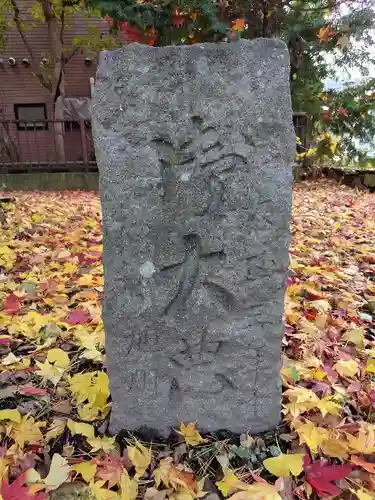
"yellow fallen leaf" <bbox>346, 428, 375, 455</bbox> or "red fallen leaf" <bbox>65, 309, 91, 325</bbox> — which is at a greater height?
"red fallen leaf" <bbox>65, 309, 91, 325</bbox>

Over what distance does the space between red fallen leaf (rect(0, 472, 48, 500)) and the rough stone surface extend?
0.36 meters

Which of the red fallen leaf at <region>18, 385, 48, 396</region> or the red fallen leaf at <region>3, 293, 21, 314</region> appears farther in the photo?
the red fallen leaf at <region>3, 293, 21, 314</region>

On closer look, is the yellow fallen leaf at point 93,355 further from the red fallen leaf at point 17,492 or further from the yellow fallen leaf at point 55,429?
the red fallen leaf at point 17,492

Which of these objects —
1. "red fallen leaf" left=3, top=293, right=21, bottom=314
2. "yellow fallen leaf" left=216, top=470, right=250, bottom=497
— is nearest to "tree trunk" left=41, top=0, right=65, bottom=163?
"red fallen leaf" left=3, top=293, right=21, bottom=314

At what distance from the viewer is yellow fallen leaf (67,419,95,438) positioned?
160 cm

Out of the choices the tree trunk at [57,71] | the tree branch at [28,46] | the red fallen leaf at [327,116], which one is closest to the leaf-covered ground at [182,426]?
the red fallen leaf at [327,116]

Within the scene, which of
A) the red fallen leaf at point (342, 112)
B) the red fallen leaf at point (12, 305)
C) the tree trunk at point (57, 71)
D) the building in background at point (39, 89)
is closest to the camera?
the red fallen leaf at point (12, 305)

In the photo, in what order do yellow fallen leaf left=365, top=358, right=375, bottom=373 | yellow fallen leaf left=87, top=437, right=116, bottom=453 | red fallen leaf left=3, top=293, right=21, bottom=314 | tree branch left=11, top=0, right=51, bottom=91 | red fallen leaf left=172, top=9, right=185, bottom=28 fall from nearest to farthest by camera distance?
yellow fallen leaf left=87, top=437, right=116, bottom=453, yellow fallen leaf left=365, top=358, right=375, bottom=373, red fallen leaf left=3, top=293, right=21, bottom=314, red fallen leaf left=172, top=9, right=185, bottom=28, tree branch left=11, top=0, right=51, bottom=91

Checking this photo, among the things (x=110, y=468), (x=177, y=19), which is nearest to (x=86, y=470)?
(x=110, y=468)

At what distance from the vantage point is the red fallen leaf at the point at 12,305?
2.50 m

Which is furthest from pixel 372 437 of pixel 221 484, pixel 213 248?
pixel 213 248

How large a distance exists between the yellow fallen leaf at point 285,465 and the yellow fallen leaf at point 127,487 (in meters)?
0.43

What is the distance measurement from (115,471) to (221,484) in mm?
348

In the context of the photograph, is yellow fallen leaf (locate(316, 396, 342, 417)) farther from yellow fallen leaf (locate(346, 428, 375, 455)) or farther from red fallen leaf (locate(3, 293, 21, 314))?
red fallen leaf (locate(3, 293, 21, 314))
